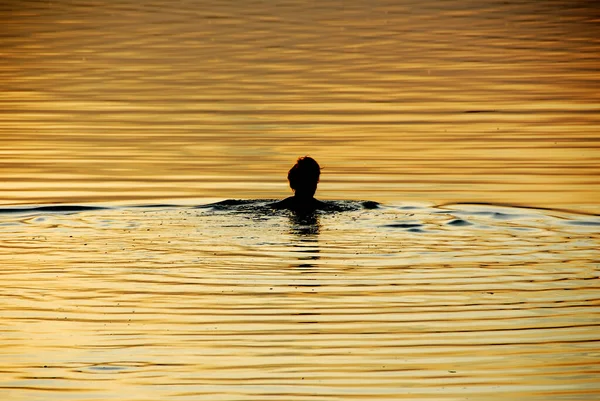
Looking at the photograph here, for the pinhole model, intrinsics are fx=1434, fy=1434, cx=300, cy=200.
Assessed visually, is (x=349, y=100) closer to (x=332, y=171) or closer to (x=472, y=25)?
(x=332, y=171)

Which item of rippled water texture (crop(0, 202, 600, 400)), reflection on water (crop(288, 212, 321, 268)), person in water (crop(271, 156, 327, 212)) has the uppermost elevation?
person in water (crop(271, 156, 327, 212))

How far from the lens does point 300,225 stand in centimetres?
1485

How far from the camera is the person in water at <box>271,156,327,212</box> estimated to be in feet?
51.6

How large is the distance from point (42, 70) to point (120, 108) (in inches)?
281

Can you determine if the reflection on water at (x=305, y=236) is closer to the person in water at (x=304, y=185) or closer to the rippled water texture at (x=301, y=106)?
the person in water at (x=304, y=185)

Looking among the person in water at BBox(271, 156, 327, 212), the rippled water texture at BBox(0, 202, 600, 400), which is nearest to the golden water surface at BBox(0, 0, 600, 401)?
the rippled water texture at BBox(0, 202, 600, 400)

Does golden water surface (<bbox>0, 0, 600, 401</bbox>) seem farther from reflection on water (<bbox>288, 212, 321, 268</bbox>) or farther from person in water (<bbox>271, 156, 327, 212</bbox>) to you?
person in water (<bbox>271, 156, 327, 212</bbox>)

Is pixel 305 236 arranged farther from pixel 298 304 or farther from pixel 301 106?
pixel 301 106

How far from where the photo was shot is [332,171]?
20.0 metres

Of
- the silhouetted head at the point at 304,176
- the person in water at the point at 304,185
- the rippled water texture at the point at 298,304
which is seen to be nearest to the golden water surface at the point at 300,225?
the rippled water texture at the point at 298,304

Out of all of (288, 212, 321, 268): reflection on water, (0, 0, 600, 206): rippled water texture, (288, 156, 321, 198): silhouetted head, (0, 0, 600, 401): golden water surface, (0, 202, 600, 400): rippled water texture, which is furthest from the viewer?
(0, 0, 600, 206): rippled water texture

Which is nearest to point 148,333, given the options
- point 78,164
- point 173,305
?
point 173,305

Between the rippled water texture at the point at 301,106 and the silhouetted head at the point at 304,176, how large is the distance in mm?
1873

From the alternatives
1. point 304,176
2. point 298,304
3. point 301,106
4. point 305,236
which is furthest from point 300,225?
point 301,106
